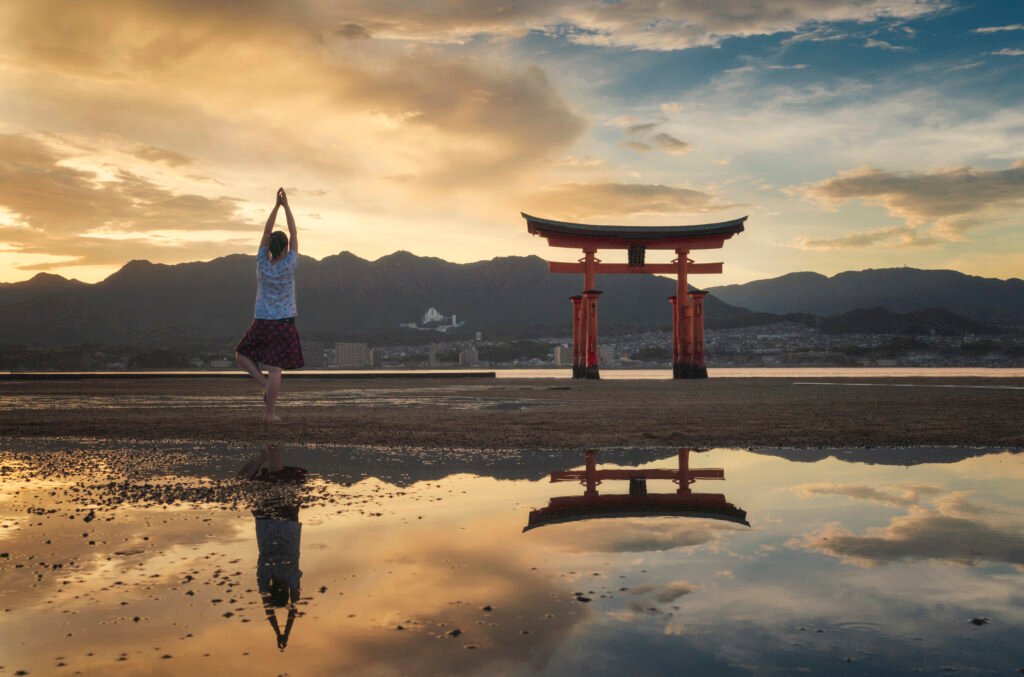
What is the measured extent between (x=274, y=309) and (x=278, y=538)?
6173mm

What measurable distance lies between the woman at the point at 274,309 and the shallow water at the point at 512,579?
3671 millimetres

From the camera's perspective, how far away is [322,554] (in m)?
3.72

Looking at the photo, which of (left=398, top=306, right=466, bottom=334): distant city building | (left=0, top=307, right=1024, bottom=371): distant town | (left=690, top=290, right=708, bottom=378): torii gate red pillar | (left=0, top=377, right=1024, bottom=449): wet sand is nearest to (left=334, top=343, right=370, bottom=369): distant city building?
(left=0, top=307, right=1024, bottom=371): distant town

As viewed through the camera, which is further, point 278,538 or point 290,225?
point 290,225

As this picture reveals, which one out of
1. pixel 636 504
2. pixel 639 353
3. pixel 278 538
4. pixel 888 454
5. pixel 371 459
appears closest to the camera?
pixel 278 538

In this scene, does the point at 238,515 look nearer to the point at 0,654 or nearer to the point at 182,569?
the point at 182,569

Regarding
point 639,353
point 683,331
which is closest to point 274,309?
point 683,331

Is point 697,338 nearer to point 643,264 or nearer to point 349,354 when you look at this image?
point 643,264

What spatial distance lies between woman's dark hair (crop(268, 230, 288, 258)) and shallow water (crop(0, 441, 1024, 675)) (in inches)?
163

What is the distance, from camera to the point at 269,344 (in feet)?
32.0

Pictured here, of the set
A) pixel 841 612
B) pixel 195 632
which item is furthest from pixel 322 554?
pixel 841 612

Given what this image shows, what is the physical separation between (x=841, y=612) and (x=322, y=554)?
231 cm

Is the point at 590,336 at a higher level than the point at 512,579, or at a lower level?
higher

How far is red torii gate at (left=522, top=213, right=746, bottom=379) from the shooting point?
1335 inches
